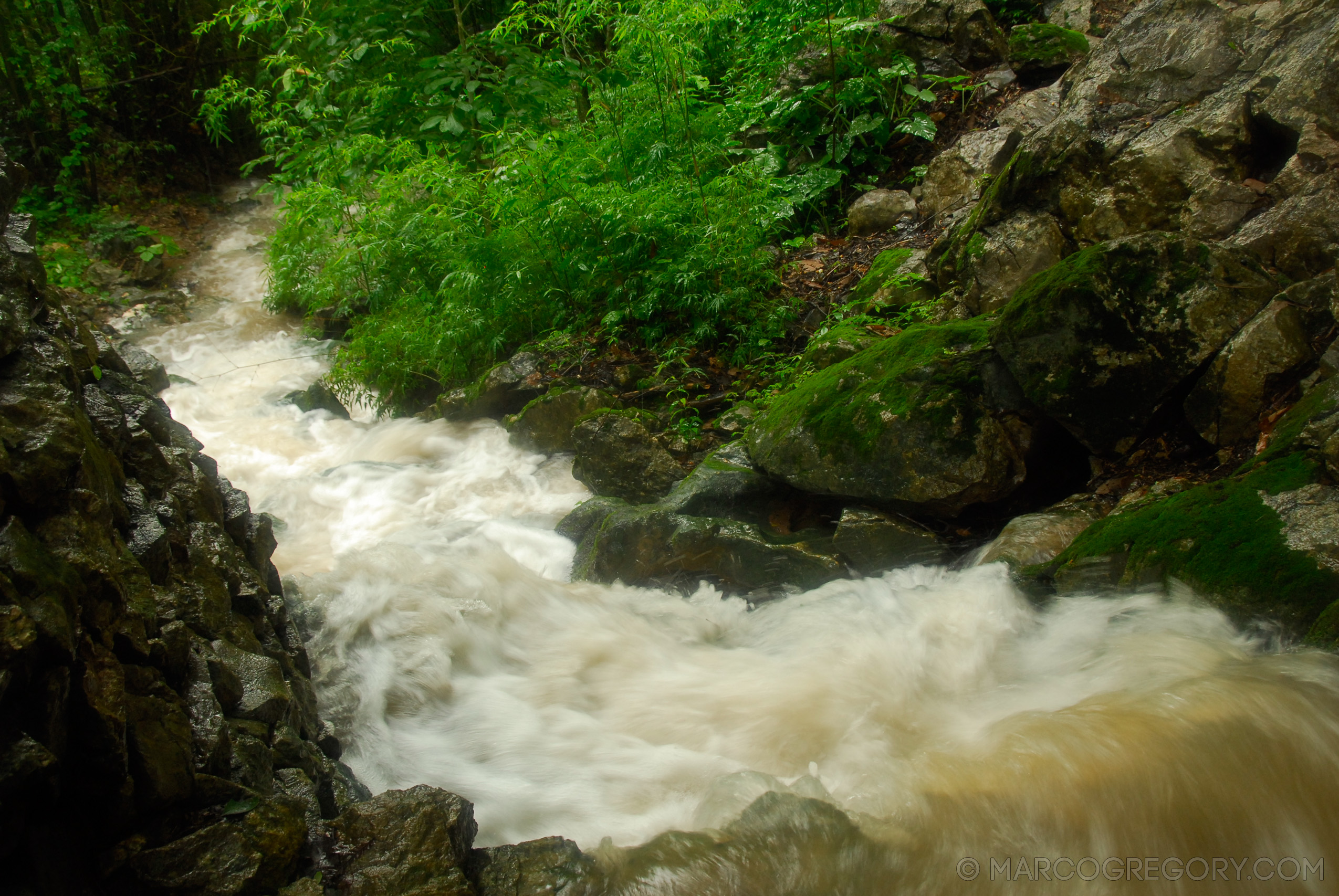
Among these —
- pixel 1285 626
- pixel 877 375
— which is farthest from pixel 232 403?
pixel 1285 626

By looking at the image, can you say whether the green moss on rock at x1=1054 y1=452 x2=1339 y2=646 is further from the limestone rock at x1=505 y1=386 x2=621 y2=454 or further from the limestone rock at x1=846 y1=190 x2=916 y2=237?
the limestone rock at x1=846 y1=190 x2=916 y2=237

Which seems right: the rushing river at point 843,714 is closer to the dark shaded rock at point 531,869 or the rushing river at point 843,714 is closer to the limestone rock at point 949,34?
the dark shaded rock at point 531,869

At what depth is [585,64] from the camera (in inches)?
357

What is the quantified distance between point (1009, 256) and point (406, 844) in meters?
4.56

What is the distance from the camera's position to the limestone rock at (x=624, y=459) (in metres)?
5.42

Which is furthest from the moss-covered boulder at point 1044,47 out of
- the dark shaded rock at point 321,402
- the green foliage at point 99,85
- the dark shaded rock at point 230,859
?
the green foliage at point 99,85

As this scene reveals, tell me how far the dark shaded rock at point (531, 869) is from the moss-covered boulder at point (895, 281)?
4396 mm

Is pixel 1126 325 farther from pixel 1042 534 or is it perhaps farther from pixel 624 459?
pixel 624 459

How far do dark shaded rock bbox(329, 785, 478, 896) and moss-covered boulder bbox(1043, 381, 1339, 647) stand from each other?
106 inches

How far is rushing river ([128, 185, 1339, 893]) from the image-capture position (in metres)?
2.14

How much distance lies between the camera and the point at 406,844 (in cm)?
212

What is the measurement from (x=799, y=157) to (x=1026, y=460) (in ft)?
15.6

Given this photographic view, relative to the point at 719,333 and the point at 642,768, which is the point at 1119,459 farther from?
the point at 719,333

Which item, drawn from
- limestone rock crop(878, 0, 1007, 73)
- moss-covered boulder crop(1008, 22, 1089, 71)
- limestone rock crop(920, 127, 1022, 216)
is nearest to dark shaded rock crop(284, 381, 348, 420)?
limestone rock crop(920, 127, 1022, 216)
